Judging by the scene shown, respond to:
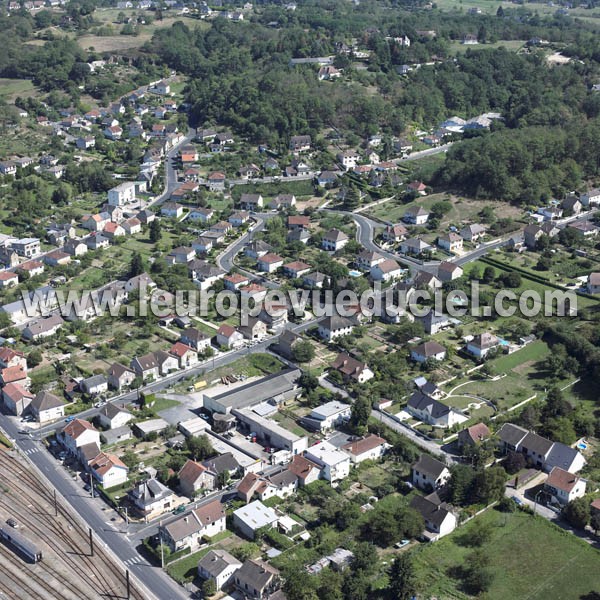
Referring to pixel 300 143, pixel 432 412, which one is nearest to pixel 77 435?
pixel 432 412

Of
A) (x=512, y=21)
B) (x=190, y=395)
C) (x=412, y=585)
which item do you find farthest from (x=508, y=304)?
(x=512, y=21)

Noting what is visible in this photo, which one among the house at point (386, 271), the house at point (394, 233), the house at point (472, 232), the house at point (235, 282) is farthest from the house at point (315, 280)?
the house at point (472, 232)

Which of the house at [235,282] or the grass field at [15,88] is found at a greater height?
the grass field at [15,88]

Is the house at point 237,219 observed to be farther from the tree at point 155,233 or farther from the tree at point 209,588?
the tree at point 209,588

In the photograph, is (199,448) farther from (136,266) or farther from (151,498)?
(136,266)

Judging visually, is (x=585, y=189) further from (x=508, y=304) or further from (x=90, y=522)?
(x=90, y=522)

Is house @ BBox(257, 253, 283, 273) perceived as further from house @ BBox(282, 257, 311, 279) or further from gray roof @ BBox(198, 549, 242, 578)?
gray roof @ BBox(198, 549, 242, 578)

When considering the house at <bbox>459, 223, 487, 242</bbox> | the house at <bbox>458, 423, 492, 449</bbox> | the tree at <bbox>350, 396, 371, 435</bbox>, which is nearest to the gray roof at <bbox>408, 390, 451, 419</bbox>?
the house at <bbox>458, 423, 492, 449</bbox>

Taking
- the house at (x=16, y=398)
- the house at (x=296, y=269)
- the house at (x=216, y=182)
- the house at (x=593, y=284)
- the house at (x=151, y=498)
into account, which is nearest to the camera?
the house at (x=151, y=498)
